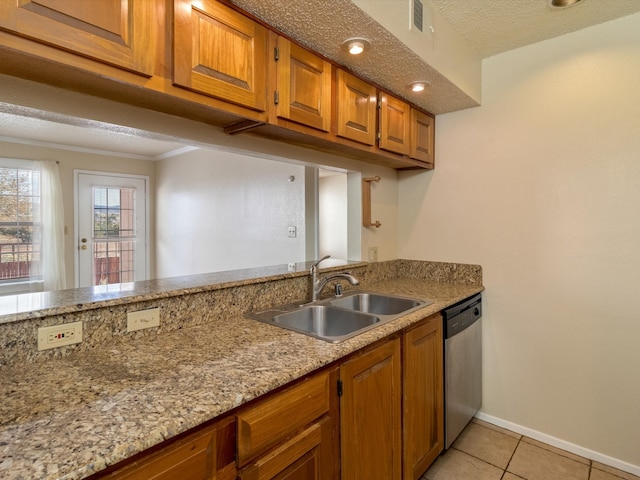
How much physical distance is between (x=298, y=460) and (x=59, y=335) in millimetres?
881

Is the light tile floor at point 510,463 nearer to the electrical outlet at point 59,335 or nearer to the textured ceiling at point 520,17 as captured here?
the electrical outlet at point 59,335

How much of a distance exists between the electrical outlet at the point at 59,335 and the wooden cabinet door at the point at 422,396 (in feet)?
4.26

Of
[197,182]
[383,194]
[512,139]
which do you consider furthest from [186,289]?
[197,182]

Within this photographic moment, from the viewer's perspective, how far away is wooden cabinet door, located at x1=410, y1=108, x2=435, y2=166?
228 cm

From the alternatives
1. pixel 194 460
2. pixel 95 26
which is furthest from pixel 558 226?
pixel 95 26

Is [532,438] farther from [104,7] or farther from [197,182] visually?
[197,182]

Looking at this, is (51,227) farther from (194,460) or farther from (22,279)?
(194,460)

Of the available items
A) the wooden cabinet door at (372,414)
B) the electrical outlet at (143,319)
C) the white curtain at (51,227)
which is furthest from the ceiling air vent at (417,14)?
the white curtain at (51,227)

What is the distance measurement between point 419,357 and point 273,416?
93 cm

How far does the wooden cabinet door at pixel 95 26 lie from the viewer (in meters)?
0.83

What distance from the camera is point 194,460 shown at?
2.72ft

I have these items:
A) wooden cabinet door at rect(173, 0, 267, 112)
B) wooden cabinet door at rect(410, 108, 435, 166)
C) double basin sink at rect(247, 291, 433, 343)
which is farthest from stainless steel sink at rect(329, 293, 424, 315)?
wooden cabinet door at rect(173, 0, 267, 112)

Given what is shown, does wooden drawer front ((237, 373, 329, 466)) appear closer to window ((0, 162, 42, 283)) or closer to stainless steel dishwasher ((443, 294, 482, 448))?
stainless steel dishwasher ((443, 294, 482, 448))

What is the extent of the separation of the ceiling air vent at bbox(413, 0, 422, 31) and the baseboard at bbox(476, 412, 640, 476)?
244 centimetres
